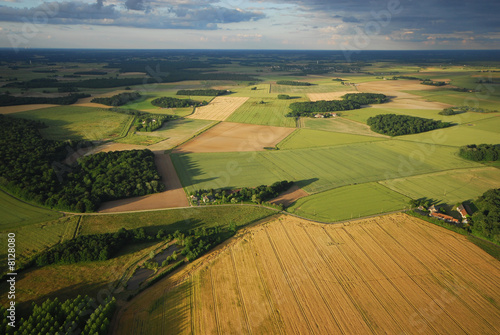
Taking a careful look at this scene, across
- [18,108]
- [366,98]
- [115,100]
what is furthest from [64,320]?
[366,98]

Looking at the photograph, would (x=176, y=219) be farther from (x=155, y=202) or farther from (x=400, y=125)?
(x=400, y=125)

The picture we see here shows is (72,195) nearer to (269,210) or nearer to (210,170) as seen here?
(210,170)

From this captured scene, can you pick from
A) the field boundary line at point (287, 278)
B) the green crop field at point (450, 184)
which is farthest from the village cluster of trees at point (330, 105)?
the field boundary line at point (287, 278)

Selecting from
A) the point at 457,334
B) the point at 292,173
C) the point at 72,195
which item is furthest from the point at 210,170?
the point at 457,334

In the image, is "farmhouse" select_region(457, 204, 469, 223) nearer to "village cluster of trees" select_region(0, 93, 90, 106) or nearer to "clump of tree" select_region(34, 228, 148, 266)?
"clump of tree" select_region(34, 228, 148, 266)

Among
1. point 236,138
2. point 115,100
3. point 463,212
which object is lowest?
point 236,138

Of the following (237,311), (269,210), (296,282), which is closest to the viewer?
(237,311)

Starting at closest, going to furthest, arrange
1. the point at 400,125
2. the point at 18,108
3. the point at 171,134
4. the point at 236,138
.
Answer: the point at 236,138 → the point at 171,134 → the point at 400,125 → the point at 18,108
